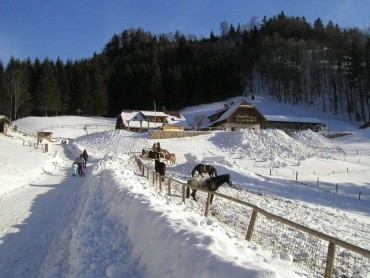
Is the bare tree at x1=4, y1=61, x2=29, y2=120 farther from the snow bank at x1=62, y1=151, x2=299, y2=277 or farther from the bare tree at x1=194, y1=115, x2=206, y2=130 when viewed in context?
the snow bank at x1=62, y1=151, x2=299, y2=277

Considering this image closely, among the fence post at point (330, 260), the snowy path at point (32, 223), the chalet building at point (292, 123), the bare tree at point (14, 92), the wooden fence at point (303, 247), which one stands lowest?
the snowy path at point (32, 223)

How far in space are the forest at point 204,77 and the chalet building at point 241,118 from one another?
28219mm

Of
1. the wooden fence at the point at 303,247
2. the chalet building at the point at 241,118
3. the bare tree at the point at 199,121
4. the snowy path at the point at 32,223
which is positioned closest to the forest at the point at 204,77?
the bare tree at the point at 199,121

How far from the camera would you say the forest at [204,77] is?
86750 mm

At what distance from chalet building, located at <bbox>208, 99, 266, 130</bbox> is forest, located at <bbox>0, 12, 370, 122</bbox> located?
1111 inches

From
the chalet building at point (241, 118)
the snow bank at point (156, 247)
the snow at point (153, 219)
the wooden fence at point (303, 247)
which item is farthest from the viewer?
the chalet building at point (241, 118)

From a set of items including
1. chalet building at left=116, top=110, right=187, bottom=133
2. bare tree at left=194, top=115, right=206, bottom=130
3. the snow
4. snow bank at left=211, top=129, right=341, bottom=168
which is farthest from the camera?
bare tree at left=194, top=115, right=206, bottom=130

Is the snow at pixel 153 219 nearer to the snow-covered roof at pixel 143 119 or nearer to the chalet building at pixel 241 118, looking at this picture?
the chalet building at pixel 241 118

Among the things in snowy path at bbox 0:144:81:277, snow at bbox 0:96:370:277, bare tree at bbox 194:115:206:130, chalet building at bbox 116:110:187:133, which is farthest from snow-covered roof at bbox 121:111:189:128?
snowy path at bbox 0:144:81:277

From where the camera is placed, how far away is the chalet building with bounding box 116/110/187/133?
6725 centimetres

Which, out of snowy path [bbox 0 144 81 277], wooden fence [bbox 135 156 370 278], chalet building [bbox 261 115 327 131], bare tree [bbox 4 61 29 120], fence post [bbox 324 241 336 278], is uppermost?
bare tree [bbox 4 61 29 120]

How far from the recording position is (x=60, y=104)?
291 ft

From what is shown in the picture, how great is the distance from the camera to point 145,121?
6962 centimetres

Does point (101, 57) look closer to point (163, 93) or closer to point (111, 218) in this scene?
point (163, 93)
